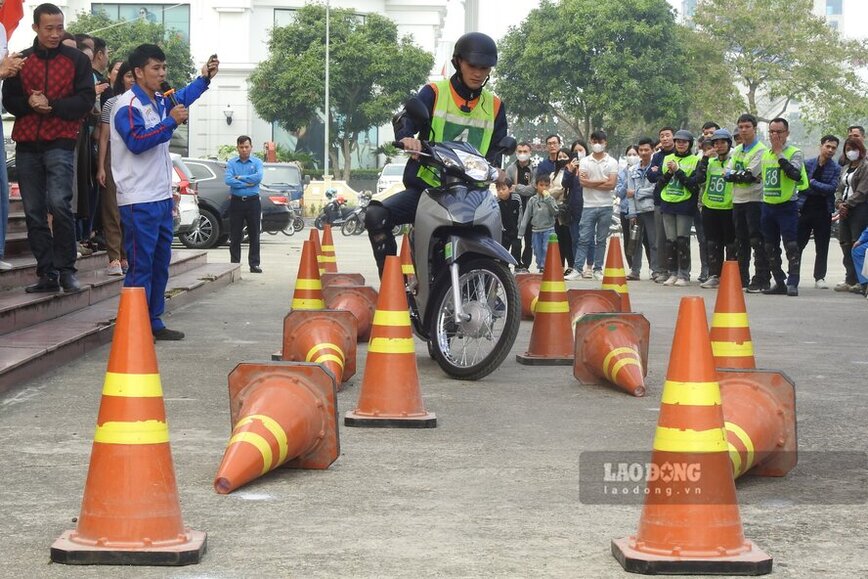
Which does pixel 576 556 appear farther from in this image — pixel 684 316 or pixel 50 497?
pixel 50 497

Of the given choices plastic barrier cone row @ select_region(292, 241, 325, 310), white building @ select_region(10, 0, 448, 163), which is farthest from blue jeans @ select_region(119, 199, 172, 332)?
white building @ select_region(10, 0, 448, 163)

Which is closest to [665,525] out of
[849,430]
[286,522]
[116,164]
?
[286,522]

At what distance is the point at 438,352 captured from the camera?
27.0 feet

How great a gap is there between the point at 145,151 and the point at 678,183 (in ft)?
30.0

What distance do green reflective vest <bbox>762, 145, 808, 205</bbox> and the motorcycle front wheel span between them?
782 centimetres

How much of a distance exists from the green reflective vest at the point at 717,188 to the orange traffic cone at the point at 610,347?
8361 mm

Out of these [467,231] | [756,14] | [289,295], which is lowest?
[289,295]

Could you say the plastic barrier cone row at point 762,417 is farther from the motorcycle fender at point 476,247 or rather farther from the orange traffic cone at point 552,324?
the orange traffic cone at point 552,324

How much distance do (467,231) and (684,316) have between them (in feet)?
12.9

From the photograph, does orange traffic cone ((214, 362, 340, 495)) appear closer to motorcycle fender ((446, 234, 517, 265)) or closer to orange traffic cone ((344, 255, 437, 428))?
orange traffic cone ((344, 255, 437, 428))

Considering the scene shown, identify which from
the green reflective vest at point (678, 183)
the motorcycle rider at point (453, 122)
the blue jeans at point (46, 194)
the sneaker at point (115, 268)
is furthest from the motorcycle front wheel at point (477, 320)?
the green reflective vest at point (678, 183)

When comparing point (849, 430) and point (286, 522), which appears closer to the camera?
point (286, 522)

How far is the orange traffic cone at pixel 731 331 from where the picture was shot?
6965 millimetres

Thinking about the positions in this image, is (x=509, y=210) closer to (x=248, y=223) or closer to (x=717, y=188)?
(x=717, y=188)
